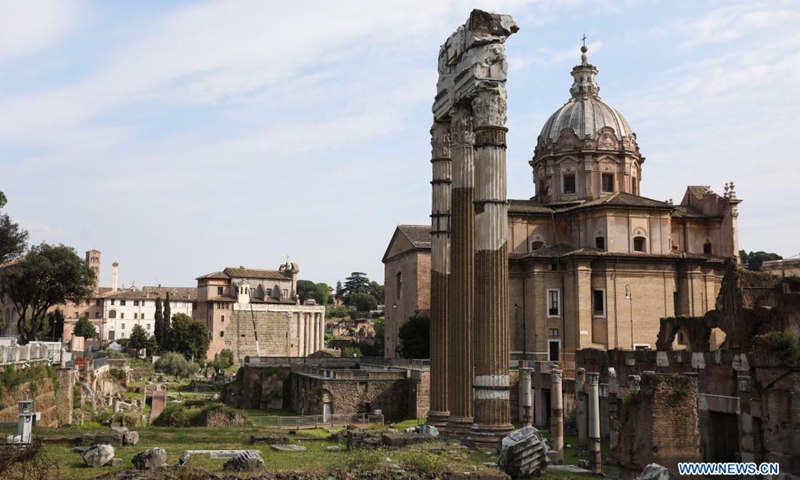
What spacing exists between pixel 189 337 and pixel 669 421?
61.7m

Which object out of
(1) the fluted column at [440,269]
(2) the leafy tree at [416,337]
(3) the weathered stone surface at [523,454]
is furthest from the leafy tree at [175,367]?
(3) the weathered stone surface at [523,454]

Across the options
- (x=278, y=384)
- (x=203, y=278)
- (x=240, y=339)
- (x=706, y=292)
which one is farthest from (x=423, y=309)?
(x=203, y=278)

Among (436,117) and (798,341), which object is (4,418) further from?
(798,341)

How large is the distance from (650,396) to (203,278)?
72670 millimetres

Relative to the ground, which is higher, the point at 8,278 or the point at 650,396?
the point at 8,278

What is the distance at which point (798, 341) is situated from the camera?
21.2 m

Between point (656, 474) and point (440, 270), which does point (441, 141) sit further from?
point (656, 474)

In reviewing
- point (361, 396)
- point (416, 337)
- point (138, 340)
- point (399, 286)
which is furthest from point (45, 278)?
point (138, 340)

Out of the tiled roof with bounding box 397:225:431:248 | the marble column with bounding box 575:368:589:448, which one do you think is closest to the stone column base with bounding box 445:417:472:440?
the marble column with bounding box 575:368:589:448

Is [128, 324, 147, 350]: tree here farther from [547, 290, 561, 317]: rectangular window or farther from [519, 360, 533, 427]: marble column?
[519, 360, 533, 427]: marble column

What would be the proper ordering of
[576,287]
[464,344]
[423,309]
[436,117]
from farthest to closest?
[423,309] < [576,287] < [436,117] < [464,344]

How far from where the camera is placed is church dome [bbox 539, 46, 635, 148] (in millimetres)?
43125

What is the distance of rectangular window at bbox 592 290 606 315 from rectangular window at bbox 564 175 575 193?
293 inches

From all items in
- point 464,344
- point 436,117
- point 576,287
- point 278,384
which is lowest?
point 278,384
